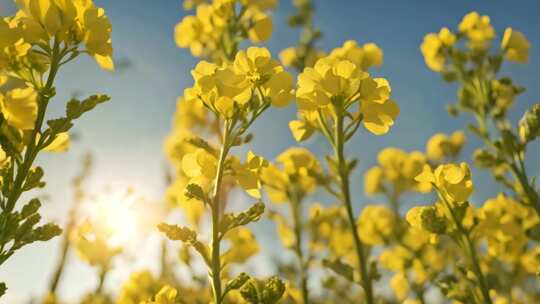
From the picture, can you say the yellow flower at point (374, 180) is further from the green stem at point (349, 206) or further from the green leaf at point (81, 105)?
the green leaf at point (81, 105)

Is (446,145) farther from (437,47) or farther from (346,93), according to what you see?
(346,93)

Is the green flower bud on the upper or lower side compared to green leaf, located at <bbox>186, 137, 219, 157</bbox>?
upper

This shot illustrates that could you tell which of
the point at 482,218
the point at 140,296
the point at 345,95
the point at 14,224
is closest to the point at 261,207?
the point at 345,95

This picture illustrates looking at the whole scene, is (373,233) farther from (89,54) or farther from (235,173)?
(89,54)

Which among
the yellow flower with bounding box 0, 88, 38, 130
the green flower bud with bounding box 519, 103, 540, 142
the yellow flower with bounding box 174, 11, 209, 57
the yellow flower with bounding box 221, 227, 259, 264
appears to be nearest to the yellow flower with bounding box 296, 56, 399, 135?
the yellow flower with bounding box 0, 88, 38, 130

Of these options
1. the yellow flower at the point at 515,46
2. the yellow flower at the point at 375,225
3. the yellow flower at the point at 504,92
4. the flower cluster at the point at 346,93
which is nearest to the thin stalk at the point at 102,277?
the flower cluster at the point at 346,93

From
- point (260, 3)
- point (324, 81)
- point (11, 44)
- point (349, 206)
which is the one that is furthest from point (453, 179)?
point (260, 3)

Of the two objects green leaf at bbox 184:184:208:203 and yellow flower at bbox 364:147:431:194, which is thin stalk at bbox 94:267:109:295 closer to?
green leaf at bbox 184:184:208:203
